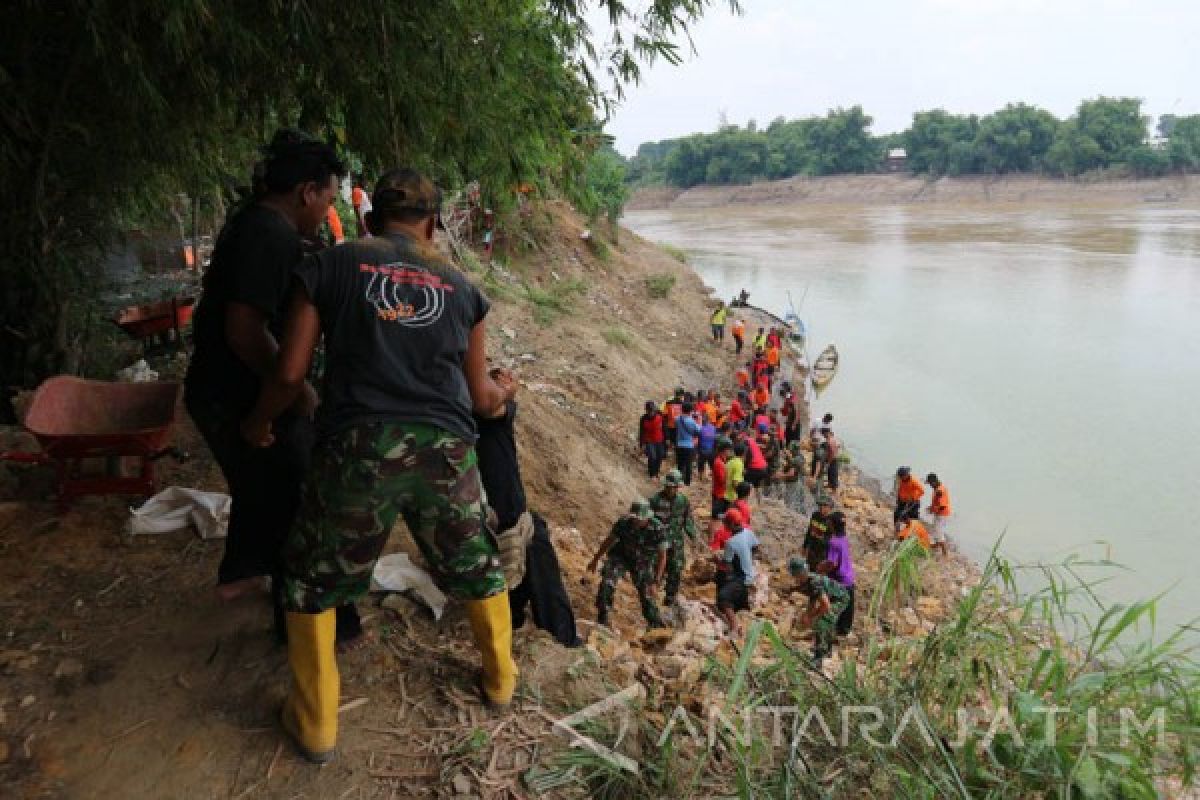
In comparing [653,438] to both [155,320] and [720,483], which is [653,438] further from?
[155,320]

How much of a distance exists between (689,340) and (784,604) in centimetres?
1289

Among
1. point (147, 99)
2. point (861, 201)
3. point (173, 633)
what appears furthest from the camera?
point (861, 201)

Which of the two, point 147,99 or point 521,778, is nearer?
point 521,778

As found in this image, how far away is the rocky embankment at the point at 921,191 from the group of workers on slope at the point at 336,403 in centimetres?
6891

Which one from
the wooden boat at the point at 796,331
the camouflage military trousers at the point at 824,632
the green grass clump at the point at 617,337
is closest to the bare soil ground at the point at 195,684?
the camouflage military trousers at the point at 824,632

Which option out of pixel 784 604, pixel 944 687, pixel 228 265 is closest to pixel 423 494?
pixel 228 265

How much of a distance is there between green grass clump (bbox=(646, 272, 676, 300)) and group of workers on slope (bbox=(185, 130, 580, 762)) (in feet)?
63.7

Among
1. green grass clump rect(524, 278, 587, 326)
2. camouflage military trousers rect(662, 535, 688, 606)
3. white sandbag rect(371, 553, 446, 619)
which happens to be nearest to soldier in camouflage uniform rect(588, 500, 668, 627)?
camouflage military trousers rect(662, 535, 688, 606)

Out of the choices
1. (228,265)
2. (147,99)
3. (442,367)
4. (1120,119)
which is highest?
(1120,119)

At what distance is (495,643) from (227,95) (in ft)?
9.79

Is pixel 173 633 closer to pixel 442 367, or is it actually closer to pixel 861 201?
pixel 442 367

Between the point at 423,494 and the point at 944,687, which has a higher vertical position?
the point at 423,494

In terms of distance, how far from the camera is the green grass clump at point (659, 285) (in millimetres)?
21875

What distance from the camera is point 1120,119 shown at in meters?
59.0
